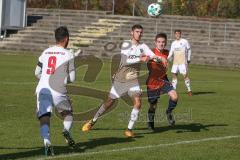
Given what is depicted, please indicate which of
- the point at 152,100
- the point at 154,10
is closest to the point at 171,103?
the point at 152,100

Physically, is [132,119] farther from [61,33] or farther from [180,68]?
[180,68]

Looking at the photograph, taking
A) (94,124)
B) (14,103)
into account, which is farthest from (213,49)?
(94,124)

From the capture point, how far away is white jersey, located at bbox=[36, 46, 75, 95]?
1117cm

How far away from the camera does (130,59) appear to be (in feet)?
45.9

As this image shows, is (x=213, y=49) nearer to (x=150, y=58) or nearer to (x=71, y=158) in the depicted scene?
(x=150, y=58)

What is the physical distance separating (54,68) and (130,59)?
10.2 ft

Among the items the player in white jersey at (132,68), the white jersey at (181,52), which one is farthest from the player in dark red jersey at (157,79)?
the white jersey at (181,52)

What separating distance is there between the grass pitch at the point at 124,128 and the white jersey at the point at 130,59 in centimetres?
120

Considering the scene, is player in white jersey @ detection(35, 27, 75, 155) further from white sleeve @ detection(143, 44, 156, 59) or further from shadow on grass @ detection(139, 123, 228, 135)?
shadow on grass @ detection(139, 123, 228, 135)

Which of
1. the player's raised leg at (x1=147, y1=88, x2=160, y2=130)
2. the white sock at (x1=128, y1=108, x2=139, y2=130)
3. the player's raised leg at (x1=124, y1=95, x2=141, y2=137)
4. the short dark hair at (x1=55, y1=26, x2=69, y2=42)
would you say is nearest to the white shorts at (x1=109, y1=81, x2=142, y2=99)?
the player's raised leg at (x1=124, y1=95, x2=141, y2=137)

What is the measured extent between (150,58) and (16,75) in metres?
16.2

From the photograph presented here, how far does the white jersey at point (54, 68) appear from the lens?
36.7 feet

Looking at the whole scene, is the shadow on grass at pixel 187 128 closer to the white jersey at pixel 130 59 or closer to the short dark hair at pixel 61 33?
the white jersey at pixel 130 59

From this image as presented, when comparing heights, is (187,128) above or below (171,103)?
below
